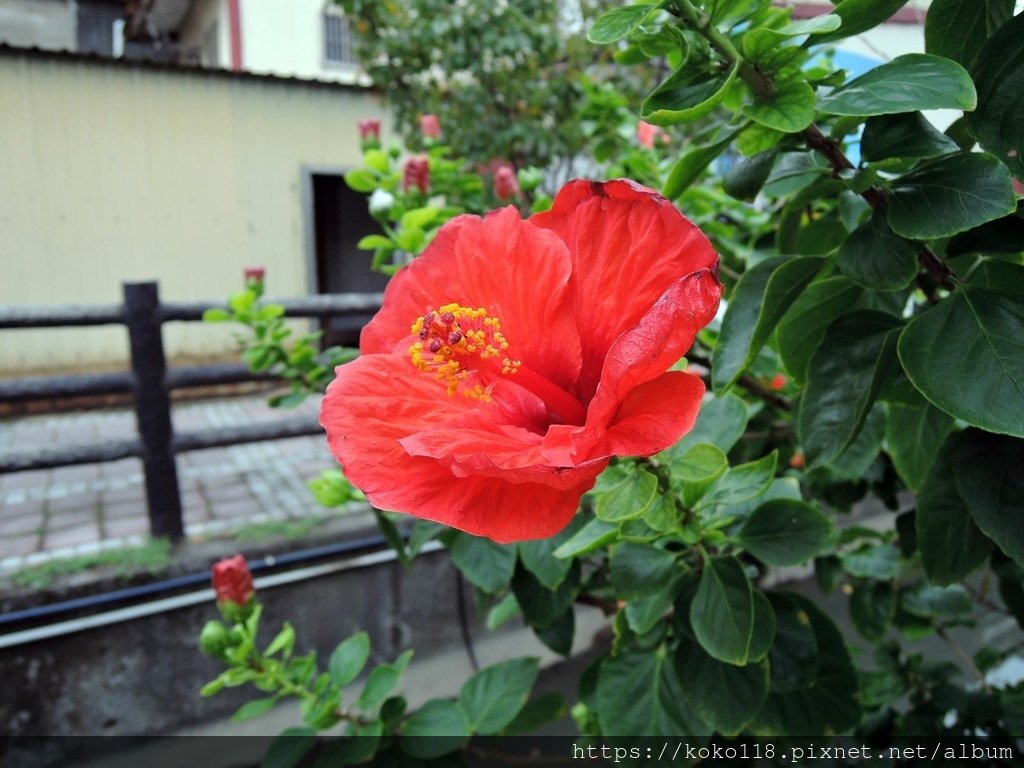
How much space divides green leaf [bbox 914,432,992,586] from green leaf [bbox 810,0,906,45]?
12.9 inches

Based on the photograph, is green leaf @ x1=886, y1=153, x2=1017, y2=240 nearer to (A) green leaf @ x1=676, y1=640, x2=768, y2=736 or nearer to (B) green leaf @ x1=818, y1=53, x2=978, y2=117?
(B) green leaf @ x1=818, y1=53, x2=978, y2=117

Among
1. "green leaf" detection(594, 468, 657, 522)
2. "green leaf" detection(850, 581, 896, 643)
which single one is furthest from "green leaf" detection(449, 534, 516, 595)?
"green leaf" detection(850, 581, 896, 643)

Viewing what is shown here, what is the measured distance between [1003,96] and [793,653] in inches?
20.8

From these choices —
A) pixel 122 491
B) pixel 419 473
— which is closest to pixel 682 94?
pixel 419 473

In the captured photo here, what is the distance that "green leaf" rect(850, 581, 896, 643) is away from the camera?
1.25m

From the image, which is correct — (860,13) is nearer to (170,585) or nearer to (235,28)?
(170,585)

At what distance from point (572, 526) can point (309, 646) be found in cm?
108

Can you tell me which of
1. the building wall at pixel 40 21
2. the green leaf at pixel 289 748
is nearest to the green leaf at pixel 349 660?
the green leaf at pixel 289 748

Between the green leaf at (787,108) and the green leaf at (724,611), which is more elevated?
the green leaf at (787,108)

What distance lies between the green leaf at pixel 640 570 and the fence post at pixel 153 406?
157 cm

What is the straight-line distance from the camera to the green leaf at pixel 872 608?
125 centimetres

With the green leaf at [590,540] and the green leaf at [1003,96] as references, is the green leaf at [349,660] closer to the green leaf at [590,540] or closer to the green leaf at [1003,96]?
the green leaf at [590,540]

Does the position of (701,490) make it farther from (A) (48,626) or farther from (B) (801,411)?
(A) (48,626)

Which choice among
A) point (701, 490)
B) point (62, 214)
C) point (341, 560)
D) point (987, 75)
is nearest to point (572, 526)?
point (701, 490)
